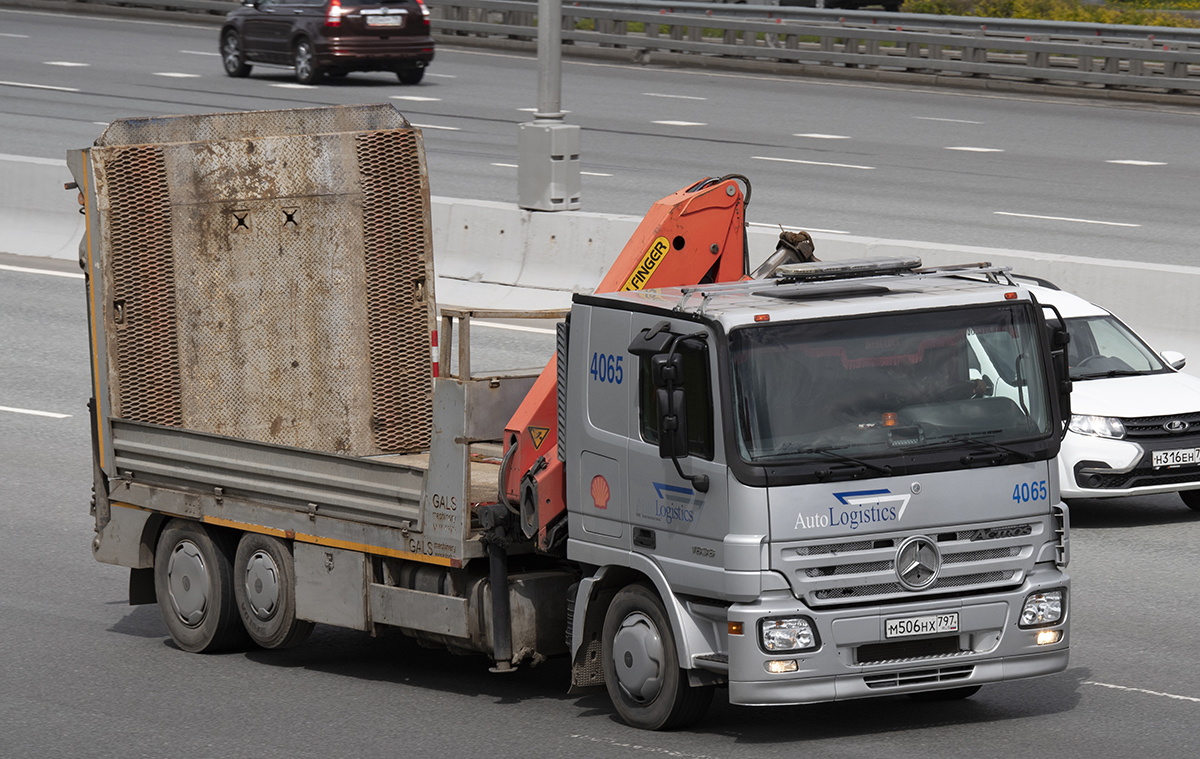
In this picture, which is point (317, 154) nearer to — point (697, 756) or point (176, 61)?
point (697, 756)

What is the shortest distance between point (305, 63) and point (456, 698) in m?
28.7

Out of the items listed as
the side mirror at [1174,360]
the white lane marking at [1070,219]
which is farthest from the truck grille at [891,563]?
the white lane marking at [1070,219]

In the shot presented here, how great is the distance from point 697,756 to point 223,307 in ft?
15.5

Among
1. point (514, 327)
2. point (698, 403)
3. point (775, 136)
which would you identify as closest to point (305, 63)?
point (775, 136)

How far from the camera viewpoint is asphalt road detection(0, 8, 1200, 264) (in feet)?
79.3

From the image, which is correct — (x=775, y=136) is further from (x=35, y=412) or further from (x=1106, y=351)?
(x=1106, y=351)

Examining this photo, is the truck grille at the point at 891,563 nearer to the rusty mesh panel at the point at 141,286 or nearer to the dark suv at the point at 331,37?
the rusty mesh panel at the point at 141,286

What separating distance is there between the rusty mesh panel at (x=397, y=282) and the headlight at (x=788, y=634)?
13.9 feet

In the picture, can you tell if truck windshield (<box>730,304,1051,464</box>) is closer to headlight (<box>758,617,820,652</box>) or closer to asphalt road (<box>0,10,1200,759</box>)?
headlight (<box>758,617,820,652</box>)

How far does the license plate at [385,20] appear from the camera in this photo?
116 feet

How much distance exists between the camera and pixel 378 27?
35531 mm

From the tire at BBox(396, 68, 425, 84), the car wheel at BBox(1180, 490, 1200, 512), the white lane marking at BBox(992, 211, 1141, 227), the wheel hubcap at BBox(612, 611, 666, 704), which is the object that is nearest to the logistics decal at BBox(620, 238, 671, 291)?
the wheel hubcap at BBox(612, 611, 666, 704)

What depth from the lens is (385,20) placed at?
117ft

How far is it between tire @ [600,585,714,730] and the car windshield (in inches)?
241
